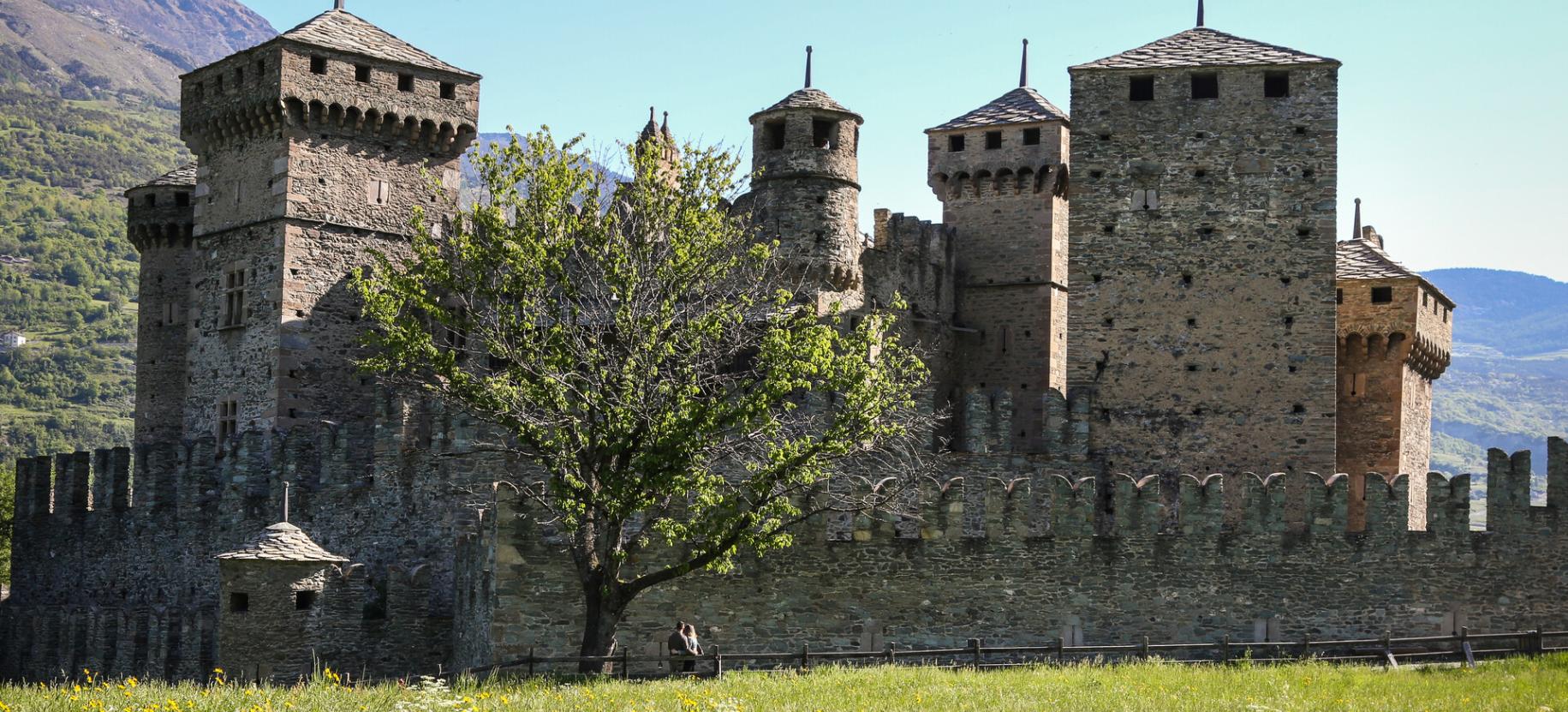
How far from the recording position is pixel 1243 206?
38344 mm

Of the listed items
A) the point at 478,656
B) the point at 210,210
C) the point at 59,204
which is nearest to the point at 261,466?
the point at 210,210

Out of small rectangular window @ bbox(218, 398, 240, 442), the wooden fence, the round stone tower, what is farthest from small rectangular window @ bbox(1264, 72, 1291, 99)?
small rectangular window @ bbox(218, 398, 240, 442)

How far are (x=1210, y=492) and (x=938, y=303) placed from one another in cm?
1504

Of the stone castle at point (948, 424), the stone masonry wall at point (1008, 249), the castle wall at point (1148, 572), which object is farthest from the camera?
the stone masonry wall at point (1008, 249)

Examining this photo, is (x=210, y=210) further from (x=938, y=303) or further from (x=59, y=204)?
(x=59, y=204)

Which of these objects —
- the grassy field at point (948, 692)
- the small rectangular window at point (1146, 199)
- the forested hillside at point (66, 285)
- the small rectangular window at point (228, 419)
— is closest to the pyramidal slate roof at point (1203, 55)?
the small rectangular window at point (1146, 199)

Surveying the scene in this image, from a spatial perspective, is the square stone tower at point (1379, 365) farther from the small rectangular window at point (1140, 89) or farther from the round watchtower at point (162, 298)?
the round watchtower at point (162, 298)

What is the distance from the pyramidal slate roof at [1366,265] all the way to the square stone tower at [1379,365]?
18 mm

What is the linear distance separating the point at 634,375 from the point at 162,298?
23.1m

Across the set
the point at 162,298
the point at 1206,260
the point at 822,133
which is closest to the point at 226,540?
the point at 162,298

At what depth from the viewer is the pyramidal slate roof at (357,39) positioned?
44.2 m

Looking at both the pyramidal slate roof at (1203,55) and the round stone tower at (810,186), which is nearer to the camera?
the pyramidal slate roof at (1203,55)

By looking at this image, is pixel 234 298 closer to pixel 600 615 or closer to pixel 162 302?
pixel 162 302

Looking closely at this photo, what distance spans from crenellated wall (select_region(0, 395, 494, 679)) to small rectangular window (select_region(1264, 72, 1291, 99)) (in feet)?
51.5
